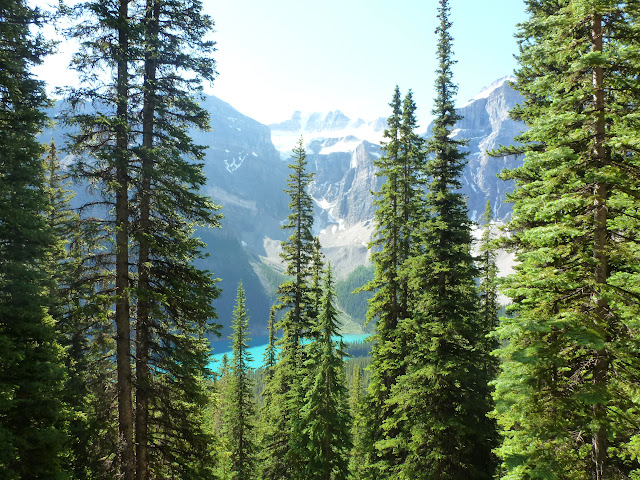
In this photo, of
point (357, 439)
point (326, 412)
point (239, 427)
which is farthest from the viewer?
point (357, 439)

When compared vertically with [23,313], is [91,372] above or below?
below

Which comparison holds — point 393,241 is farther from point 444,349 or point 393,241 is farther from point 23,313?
point 23,313

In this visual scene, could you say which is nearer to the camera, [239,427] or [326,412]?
[326,412]

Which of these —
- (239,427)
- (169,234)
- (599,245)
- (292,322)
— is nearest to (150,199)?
(169,234)

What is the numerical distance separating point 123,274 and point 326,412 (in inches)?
486

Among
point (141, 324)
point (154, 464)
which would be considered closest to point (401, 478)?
point (154, 464)

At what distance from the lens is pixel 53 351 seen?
1174 centimetres

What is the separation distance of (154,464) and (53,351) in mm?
5025

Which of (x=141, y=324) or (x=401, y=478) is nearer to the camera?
(x=141, y=324)

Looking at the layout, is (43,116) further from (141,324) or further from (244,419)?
(244,419)

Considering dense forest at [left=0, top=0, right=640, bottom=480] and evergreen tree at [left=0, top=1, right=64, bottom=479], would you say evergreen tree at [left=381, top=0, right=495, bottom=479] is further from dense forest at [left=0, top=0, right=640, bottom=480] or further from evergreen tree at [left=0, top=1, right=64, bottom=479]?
evergreen tree at [left=0, top=1, right=64, bottom=479]

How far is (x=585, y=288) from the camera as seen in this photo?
750cm

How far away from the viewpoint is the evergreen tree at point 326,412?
1780 cm

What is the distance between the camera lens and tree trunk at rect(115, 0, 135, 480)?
10.0m
